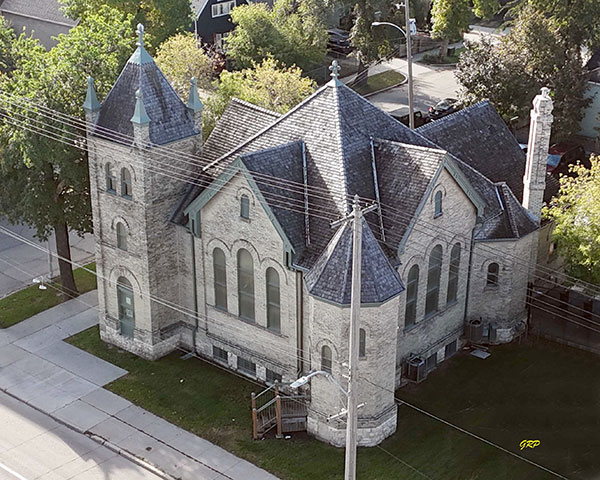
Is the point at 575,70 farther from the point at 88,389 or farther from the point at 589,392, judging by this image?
the point at 88,389

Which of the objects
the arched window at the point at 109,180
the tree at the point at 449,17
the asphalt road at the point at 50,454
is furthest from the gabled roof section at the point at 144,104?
the tree at the point at 449,17

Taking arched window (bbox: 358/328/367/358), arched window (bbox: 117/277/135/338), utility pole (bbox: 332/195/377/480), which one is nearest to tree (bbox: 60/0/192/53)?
arched window (bbox: 117/277/135/338)

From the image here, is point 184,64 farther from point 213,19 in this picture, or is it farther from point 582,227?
point 213,19

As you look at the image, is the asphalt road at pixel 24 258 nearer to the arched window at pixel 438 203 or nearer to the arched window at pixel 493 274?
the arched window at pixel 438 203

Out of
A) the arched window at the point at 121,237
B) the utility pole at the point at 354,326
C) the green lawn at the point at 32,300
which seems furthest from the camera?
the green lawn at the point at 32,300

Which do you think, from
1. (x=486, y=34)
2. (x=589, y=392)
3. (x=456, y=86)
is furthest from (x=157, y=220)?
(x=486, y=34)

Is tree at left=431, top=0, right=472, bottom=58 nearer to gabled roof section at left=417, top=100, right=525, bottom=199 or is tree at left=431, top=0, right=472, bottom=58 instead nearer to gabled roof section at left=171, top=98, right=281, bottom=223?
gabled roof section at left=417, top=100, right=525, bottom=199

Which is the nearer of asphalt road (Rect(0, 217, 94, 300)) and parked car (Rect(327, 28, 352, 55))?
asphalt road (Rect(0, 217, 94, 300))

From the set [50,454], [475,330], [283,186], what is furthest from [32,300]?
[475,330]
